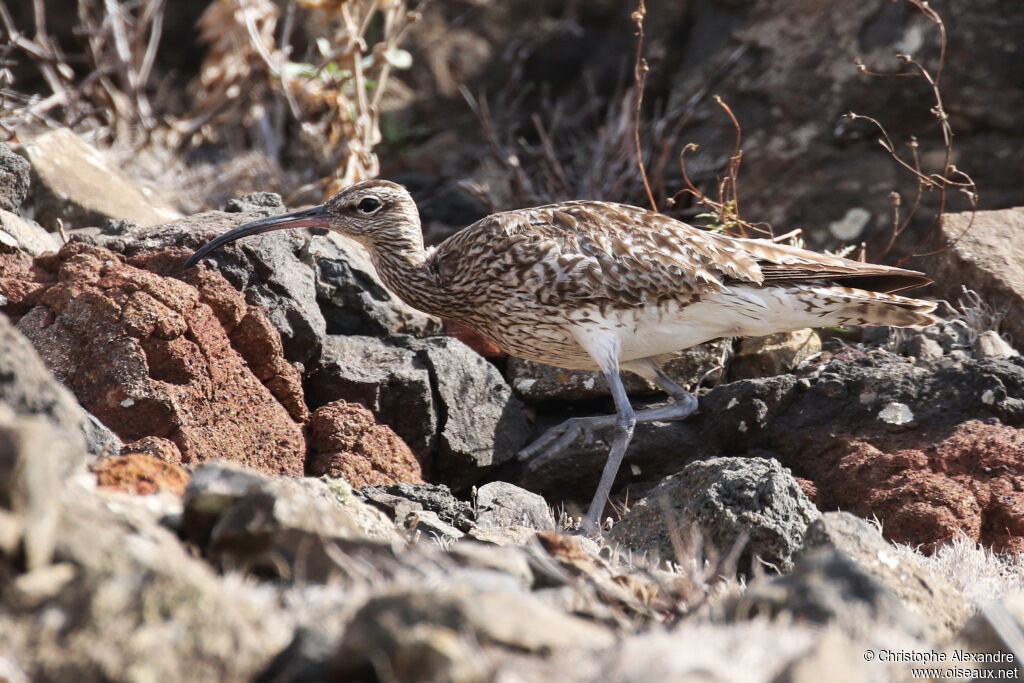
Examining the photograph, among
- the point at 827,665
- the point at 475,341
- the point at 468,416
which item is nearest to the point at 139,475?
the point at 827,665

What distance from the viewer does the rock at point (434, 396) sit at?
7.11m

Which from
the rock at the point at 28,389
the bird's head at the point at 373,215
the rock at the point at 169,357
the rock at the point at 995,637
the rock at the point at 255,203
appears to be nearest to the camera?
the rock at the point at 995,637

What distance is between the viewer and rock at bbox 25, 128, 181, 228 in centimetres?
822

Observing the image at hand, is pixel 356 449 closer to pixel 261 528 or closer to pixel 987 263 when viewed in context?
pixel 261 528

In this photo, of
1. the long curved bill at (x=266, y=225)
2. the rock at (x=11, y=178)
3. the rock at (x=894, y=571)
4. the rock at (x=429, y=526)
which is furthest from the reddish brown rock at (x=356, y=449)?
the rock at (x=894, y=571)

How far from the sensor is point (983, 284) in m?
8.48

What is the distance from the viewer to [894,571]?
4.61 metres

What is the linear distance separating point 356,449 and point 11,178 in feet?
9.16

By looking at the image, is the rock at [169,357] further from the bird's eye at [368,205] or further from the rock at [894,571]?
the rock at [894,571]

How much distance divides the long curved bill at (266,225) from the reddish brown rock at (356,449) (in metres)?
1.11

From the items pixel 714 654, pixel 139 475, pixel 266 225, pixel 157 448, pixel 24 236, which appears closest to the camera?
pixel 714 654

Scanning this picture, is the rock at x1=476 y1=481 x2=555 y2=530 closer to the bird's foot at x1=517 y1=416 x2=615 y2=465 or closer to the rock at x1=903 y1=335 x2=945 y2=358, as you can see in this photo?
the bird's foot at x1=517 y1=416 x2=615 y2=465

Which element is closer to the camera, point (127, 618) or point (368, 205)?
point (127, 618)

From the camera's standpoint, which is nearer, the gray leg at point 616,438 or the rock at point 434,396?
the gray leg at point 616,438
